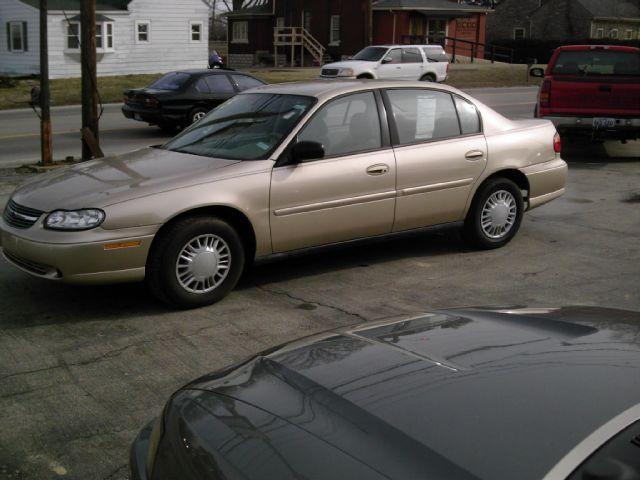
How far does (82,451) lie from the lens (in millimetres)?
4012

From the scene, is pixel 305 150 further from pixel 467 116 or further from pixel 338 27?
pixel 338 27

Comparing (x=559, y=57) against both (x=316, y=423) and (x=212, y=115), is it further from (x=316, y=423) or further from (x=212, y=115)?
(x=316, y=423)

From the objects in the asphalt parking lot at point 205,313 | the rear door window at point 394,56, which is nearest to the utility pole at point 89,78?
the asphalt parking lot at point 205,313

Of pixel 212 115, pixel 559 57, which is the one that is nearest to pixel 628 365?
pixel 212 115

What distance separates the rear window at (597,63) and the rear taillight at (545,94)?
19.0 inches

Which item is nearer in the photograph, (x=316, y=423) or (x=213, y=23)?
(x=316, y=423)

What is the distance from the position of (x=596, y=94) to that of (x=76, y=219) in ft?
33.6

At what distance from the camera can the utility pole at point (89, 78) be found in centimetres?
1234

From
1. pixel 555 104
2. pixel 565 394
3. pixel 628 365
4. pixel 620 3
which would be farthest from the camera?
pixel 620 3

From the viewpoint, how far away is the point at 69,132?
736 inches

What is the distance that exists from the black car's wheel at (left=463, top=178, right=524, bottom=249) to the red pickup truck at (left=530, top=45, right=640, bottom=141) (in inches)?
247

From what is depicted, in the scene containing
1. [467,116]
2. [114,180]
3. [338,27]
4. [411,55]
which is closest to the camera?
[114,180]

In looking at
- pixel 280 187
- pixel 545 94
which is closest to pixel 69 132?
pixel 545 94

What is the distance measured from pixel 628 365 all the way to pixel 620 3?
7158cm
